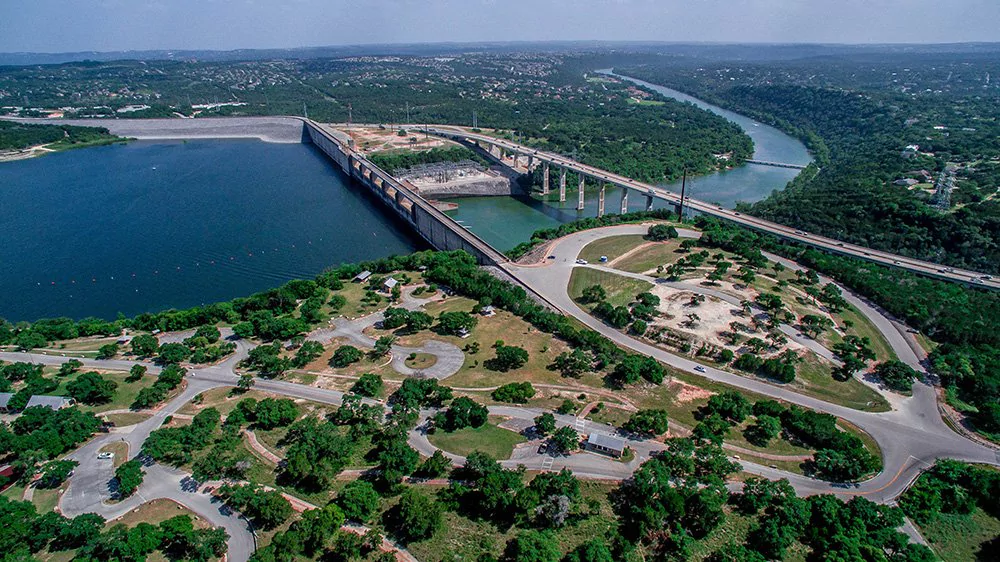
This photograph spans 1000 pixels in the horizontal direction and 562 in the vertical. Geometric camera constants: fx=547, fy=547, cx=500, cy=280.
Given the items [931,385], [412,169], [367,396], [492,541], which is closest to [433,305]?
[367,396]

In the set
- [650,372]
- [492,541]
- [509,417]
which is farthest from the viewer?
[650,372]

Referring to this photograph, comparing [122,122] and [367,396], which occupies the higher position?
[122,122]

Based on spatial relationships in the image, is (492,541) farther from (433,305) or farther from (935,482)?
(433,305)

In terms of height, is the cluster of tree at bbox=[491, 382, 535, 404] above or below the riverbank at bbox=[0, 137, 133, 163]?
below

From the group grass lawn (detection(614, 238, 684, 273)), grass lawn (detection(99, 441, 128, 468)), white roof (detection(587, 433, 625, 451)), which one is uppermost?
grass lawn (detection(614, 238, 684, 273))

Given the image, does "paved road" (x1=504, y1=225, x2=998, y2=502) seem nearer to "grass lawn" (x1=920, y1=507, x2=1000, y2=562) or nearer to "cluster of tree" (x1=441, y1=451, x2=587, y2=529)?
"grass lawn" (x1=920, y1=507, x2=1000, y2=562)

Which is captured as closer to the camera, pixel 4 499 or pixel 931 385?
pixel 4 499

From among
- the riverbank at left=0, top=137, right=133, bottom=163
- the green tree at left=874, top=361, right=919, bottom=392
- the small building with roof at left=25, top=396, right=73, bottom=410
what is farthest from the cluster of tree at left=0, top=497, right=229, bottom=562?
the riverbank at left=0, top=137, right=133, bottom=163
